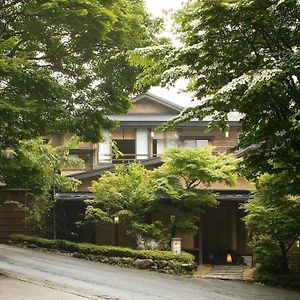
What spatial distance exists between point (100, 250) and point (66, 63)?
10335 millimetres

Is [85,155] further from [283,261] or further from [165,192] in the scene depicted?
[283,261]

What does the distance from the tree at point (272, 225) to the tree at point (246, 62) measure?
5.38 meters

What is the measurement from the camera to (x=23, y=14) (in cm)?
1102

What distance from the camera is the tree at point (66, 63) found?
10.1 m

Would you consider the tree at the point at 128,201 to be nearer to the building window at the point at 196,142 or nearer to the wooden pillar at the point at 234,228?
the wooden pillar at the point at 234,228

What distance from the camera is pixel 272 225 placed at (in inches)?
615

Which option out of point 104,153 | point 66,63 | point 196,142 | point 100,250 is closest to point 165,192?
point 100,250

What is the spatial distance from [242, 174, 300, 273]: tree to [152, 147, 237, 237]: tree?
263 centimetres

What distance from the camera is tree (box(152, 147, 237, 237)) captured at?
19500mm

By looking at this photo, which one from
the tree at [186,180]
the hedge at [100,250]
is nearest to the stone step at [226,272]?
the hedge at [100,250]

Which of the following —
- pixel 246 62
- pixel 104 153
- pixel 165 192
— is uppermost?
pixel 104 153

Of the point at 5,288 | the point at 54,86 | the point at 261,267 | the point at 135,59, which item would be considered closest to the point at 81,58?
the point at 54,86

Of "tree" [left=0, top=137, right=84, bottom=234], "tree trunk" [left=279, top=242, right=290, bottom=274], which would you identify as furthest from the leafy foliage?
"tree trunk" [left=279, top=242, right=290, bottom=274]

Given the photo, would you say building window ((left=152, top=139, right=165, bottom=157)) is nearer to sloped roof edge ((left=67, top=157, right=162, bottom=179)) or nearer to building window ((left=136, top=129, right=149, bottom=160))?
building window ((left=136, top=129, right=149, bottom=160))
